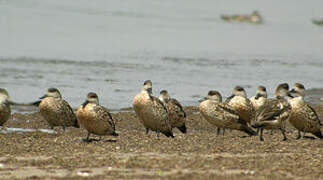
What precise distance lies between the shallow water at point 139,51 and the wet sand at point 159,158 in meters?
8.04

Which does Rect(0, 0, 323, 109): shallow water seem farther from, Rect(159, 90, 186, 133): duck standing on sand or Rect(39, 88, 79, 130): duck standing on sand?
Rect(159, 90, 186, 133): duck standing on sand

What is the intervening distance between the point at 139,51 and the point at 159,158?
28.5 m

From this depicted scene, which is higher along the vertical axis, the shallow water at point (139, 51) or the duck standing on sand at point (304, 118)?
the shallow water at point (139, 51)

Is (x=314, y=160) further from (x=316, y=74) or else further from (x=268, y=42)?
(x=268, y=42)

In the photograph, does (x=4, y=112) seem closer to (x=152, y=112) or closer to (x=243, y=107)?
(x=152, y=112)

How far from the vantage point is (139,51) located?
39562mm

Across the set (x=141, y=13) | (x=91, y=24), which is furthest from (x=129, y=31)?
(x=141, y=13)

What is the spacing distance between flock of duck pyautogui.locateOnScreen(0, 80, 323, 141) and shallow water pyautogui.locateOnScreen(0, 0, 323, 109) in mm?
4146

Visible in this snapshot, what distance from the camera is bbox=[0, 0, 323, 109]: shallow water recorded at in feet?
84.9

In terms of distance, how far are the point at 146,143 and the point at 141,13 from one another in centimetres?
5940

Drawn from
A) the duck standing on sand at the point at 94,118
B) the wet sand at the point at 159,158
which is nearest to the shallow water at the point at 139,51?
the duck standing on sand at the point at 94,118

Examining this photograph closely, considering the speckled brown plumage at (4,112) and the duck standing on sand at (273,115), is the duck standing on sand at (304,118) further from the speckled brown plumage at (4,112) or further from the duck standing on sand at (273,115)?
the speckled brown plumage at (4,112)

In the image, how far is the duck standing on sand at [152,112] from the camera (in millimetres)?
15297

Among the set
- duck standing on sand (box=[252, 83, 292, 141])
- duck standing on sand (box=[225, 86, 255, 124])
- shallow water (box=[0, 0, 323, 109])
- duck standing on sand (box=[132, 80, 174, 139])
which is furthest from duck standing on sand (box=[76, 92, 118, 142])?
shallow water (box=[0, 0, 323, 109])
